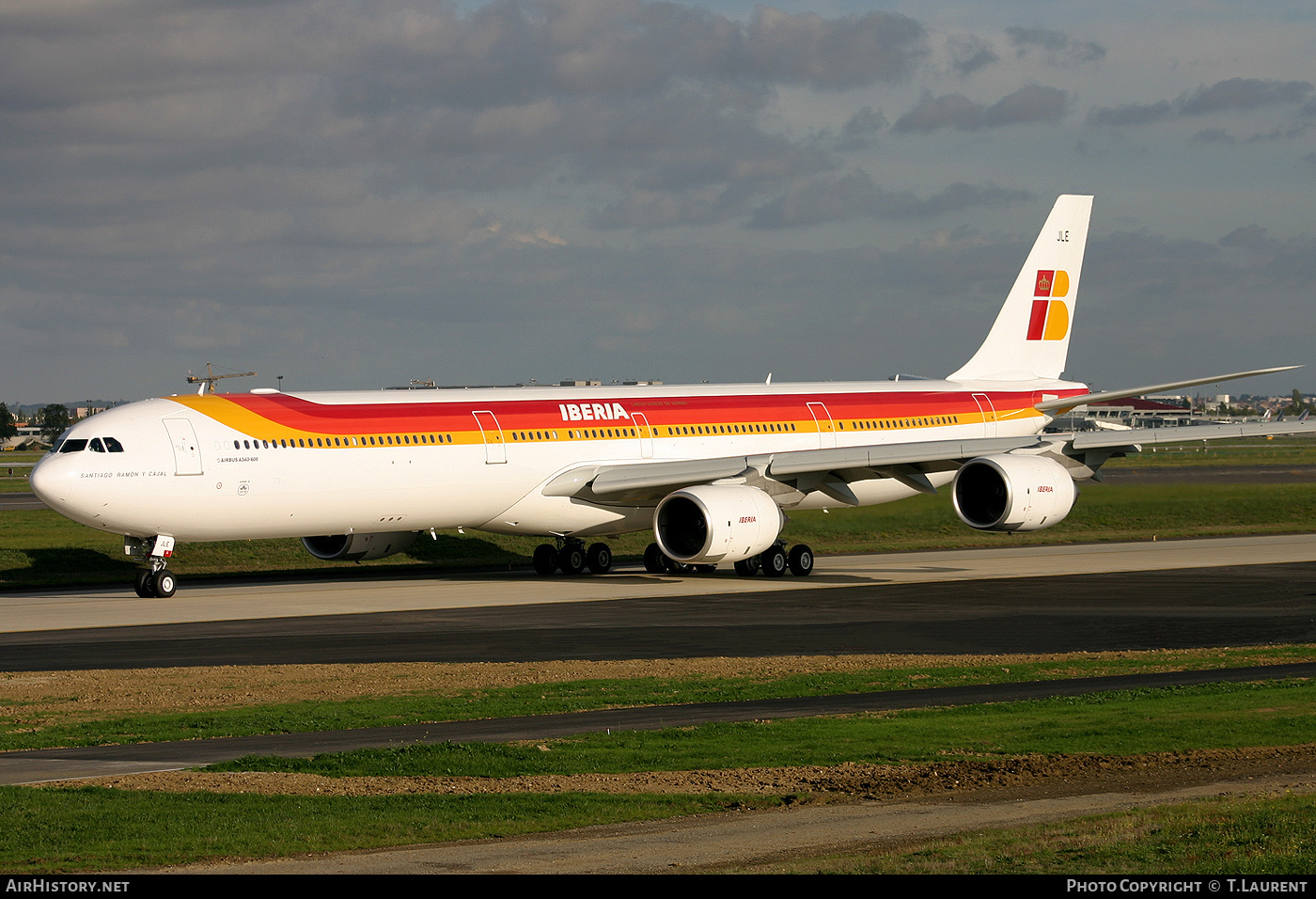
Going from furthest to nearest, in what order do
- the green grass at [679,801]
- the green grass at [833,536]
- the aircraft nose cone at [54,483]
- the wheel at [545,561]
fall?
the green grass at [833,536] → the wheel at [545,561] → the aircraft nose cone at [54,483] → the green grass at [679,801]

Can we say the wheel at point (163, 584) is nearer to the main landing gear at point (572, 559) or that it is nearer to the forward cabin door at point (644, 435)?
the main landing gear at point (572, 559)

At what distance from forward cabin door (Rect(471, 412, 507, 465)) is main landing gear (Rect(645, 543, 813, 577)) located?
200 inches

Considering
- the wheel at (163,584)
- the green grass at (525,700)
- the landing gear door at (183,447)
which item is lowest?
the green grass at (525,700)

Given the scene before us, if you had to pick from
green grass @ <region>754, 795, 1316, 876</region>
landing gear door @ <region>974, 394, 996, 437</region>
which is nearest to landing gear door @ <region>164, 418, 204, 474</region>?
landing gear door @ <region>974, 394, 996, 437</region>

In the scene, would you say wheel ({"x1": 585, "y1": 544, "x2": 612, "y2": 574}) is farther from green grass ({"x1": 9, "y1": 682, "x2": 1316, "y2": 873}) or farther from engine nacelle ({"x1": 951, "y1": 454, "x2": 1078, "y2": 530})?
green grass ({"x1": 9, "y1": 682, "x2": 1316, "y2": 873})

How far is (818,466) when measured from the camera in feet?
116

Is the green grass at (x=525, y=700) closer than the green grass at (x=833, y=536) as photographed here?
Yes

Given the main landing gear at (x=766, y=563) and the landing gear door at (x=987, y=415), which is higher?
the landing gear door at (x=987, y=415)

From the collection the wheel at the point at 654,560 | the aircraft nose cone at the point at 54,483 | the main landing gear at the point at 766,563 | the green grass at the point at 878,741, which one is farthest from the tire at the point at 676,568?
the green grass at the point at 878,741

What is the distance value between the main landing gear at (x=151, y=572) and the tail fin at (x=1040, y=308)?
24.5 meters

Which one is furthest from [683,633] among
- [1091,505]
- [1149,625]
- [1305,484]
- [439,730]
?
[1305,484]

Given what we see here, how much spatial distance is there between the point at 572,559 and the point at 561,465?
412 cm

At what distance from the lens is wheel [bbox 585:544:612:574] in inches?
1554

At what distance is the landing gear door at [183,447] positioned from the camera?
3073 centimetres
